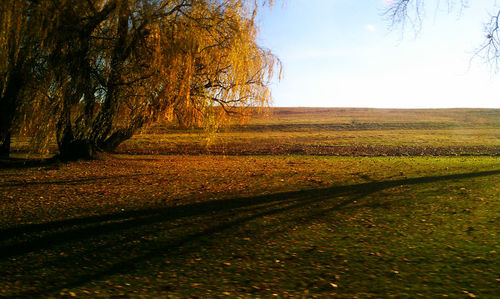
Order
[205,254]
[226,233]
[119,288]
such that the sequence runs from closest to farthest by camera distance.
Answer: [119,288] < [205,254] < [226,233]

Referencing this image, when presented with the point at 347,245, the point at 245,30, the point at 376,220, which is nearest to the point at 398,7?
the point at 245,30

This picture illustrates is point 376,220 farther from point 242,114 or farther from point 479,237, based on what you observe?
point 242,114

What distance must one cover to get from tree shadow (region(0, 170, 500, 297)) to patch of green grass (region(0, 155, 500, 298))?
21 millimetres

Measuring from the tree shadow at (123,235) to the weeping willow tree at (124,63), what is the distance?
5.68 metres

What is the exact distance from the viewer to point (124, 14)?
11047 mm

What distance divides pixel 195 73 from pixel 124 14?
308cm

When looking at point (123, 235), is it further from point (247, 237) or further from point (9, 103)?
point (9, 103)

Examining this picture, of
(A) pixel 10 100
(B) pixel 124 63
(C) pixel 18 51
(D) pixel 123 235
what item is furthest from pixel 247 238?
(A) pixel 10 100

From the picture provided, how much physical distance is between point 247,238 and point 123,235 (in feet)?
6.49

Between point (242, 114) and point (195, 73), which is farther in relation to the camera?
point (242, 114)

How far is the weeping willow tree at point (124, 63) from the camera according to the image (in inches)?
429

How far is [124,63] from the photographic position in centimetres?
1173

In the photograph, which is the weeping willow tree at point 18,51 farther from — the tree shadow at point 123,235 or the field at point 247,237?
the tree shadow at point 123,235

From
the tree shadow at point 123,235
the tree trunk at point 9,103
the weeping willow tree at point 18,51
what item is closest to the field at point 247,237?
the tree shadow at point 123,235
